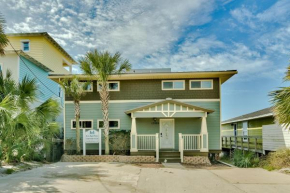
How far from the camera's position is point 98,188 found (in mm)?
6621

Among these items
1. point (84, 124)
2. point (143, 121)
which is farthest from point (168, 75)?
point (84, 124)

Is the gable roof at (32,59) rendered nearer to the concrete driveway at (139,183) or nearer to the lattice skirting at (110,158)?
the lattice skirting at (110,158)

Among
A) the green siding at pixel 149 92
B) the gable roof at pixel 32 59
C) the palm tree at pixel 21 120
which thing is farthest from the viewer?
the gable roof at pixel 32 59

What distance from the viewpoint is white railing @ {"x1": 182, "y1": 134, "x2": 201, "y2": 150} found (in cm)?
1401

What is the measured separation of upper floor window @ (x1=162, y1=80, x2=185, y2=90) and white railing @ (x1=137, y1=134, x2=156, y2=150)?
3.42 metres

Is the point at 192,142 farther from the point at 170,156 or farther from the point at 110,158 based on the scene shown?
the point at 110,158

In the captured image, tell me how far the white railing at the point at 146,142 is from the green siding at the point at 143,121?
60 centimetres

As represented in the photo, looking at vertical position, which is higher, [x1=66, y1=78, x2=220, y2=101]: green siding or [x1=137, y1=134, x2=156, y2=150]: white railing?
[x1=66, y1=78, x2=220, y2=101]: green siding

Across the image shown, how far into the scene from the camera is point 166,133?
15.0 m

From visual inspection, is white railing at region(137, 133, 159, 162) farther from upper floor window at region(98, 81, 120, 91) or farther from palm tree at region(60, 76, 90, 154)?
palm tree at region(60, 76, 90, 154)

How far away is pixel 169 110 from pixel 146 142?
8.59 feet

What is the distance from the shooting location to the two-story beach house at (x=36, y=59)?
16484mm

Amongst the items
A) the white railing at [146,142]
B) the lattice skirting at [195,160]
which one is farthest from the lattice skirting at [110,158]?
the lattice skirting at [195,160]

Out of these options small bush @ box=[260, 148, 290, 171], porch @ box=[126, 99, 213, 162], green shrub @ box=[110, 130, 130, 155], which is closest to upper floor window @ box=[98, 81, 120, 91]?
porch @ box=[126, 99, 213, 162]
